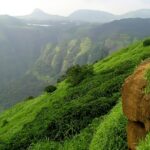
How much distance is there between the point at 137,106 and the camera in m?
19.6

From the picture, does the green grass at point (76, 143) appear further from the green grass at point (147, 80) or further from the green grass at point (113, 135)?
the green grass at point (147, 80)

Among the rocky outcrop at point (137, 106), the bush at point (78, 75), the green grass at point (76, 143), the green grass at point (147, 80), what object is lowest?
the bush at point (78, 75)

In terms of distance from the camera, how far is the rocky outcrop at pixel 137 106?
19.2 metres

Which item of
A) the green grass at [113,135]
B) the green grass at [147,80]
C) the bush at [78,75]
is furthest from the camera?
the bush at [78,75]

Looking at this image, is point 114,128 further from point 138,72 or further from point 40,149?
point 40,149

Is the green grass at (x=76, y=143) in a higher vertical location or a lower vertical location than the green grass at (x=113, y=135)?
lower

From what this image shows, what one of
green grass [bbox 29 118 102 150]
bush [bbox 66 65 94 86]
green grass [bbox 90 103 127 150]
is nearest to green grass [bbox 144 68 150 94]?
green grass [bbox 90 103 127 150]

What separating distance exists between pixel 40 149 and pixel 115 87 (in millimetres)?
11457

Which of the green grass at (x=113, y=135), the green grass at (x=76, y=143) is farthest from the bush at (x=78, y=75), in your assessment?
the green grass at (x=113, y=135)

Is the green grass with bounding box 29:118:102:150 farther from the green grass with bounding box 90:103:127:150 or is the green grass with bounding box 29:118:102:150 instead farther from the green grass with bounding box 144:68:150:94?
the green grass with bounding box 144:68:150:94

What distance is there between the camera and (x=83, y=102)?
4197cm

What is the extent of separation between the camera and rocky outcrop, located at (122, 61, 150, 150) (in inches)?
755

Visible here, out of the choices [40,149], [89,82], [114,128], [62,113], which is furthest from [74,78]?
[114,128]

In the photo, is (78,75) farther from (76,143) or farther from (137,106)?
(137,106)
